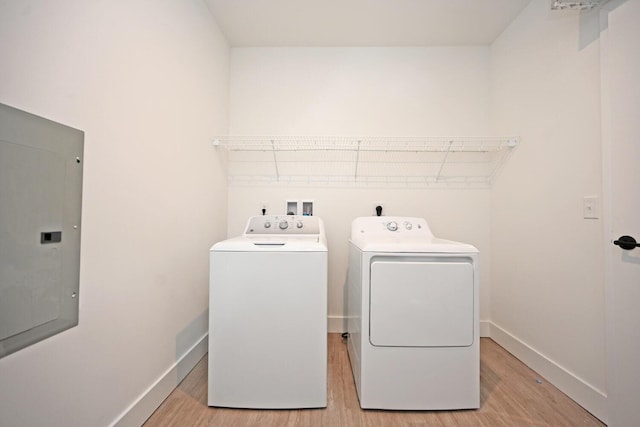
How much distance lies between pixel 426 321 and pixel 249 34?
2581mm

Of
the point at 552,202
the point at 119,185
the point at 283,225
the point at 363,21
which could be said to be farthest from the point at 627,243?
the point at 119,185

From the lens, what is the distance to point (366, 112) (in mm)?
2359

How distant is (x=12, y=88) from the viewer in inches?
29.5

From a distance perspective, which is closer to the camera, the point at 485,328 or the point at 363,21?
the point at 363,21

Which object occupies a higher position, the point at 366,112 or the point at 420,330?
the point at 366,112

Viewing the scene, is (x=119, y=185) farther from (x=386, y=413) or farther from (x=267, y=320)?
(x=386, y=413)

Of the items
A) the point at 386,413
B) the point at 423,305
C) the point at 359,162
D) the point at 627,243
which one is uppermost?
the point at 359,162

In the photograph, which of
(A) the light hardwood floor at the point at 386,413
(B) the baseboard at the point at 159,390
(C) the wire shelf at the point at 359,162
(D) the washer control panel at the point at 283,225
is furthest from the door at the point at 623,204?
(B) the baseboard at the point at 159,390

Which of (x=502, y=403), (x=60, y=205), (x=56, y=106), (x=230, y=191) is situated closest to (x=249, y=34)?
(x=230, y=191)

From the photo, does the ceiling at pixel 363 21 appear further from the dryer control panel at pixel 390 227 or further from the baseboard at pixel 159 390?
the baseboard at pixel 159 390

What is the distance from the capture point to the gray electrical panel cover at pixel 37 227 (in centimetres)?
73

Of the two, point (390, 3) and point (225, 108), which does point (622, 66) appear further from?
point (225, 108)

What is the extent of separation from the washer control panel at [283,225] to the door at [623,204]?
1594 mm

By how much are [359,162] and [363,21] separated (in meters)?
1.10
